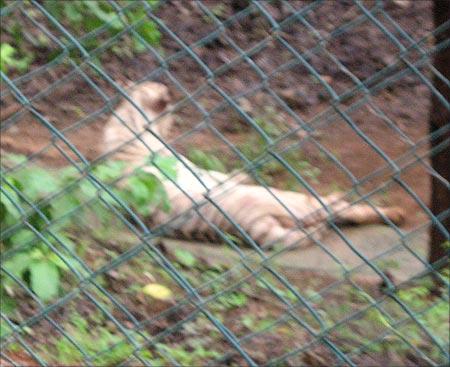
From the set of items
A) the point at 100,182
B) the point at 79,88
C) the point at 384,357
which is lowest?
the point at 384,357

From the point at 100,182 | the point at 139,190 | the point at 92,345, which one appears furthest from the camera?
the point at 92,345

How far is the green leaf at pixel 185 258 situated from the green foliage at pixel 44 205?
1.05 m

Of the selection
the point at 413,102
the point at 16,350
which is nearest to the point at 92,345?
the point at 16,350

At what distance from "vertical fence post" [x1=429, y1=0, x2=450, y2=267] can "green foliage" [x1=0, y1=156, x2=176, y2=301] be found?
3.29 feet

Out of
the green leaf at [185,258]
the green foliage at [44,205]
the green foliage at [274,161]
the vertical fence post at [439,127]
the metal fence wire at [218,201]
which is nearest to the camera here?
the metal fence wire at [218,201]

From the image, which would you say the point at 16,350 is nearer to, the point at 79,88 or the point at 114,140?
the point at 114,140

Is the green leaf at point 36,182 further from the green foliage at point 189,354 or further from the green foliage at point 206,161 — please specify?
the green foliage at point 206,161

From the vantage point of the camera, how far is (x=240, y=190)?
4441 mm

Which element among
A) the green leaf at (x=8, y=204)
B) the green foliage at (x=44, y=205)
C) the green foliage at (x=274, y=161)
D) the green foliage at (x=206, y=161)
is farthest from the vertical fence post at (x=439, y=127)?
the green foliage at (x=206, y=161)

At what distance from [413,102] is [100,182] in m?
3.36

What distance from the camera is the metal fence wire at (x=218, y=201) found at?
2.52 m

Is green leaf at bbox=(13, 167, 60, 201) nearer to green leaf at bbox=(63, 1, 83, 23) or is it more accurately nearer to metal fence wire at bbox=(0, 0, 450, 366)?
metal fence wire at bbox=(0, 0, 450, 366)

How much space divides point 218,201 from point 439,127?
4.56 feet

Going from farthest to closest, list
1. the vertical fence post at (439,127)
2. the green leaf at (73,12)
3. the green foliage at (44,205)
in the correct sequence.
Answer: the vertical fence post at (439,127) < the green leaf at (73,12) < the green foliage at (44,205)
